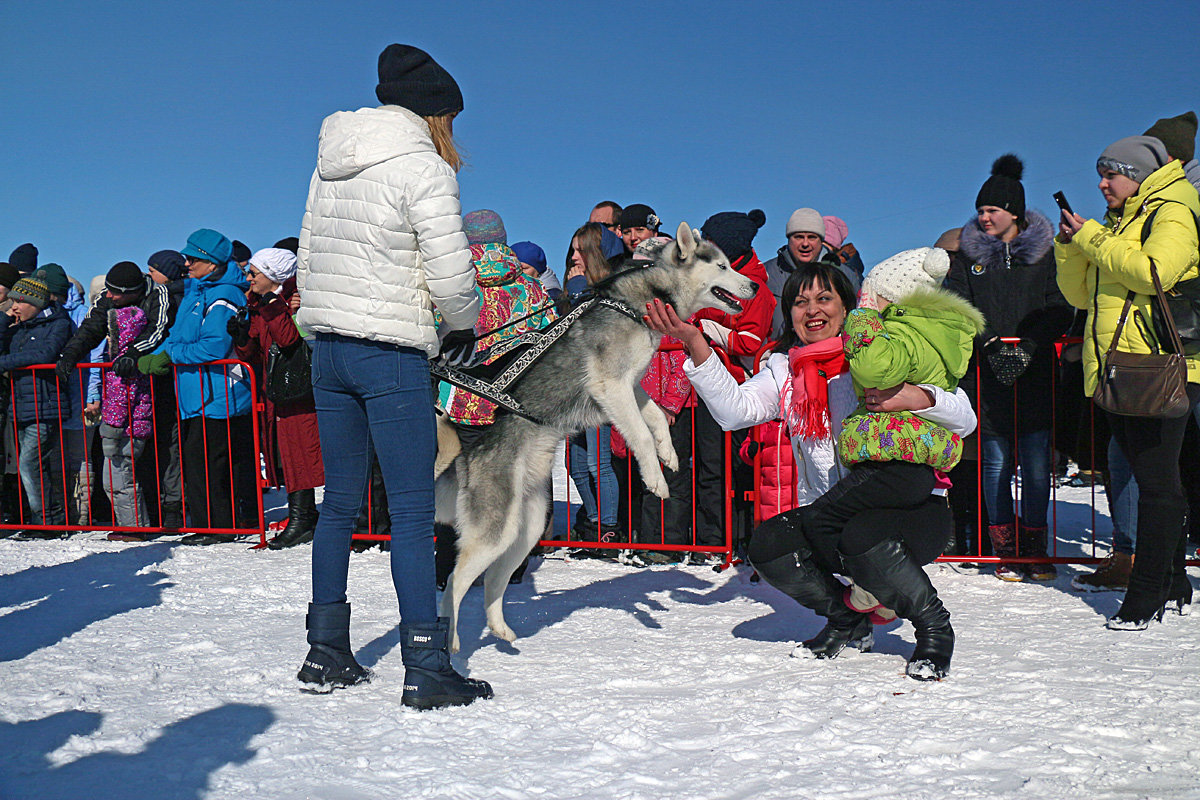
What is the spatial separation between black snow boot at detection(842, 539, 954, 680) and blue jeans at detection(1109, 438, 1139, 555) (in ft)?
6.48

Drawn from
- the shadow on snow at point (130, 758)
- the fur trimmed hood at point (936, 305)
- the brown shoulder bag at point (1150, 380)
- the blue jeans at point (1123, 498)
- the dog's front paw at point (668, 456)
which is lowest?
the shadow on snow at point (130, 758)

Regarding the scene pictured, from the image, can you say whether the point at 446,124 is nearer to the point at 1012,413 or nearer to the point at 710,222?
the point at 710,222

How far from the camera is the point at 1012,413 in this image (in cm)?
562

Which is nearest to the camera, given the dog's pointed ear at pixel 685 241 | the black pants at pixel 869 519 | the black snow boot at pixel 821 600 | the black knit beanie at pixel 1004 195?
the black pants at pixel 869 519

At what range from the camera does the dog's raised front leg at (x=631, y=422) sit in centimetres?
414

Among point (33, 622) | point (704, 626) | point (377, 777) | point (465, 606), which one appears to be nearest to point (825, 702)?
point (704, 626)

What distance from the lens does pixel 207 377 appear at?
7.05 meters

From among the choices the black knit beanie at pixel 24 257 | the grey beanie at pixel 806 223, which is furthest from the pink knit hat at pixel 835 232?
the black knit beanie at pixel 24 257

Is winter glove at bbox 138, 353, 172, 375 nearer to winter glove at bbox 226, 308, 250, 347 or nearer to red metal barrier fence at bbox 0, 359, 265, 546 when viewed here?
red metal barrier fence at bbox 0, 359, 265, 546

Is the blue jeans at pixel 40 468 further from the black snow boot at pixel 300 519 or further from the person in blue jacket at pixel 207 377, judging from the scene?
the black snow boot at pixel 300 519

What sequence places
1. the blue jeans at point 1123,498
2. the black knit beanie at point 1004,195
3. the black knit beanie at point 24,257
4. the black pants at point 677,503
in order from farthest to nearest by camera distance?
the black knit beanie at point 24,257
the black pants at point 677,503
the black knit beanie at point 1004,195
the blue jeans at point 1123,498

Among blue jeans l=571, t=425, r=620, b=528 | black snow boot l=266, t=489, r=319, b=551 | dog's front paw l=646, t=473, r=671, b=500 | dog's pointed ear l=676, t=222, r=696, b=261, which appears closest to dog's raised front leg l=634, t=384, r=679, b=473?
dog's front paw l=646, t=473, r=671, b=500

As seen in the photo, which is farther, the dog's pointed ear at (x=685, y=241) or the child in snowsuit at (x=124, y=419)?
the child in snowsuit at (x=124, y=419)

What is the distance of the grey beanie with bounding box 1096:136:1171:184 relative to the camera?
4324 millimetres
